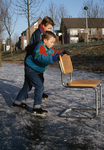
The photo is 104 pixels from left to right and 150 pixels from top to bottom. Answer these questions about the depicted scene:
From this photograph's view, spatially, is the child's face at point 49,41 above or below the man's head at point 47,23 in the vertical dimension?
below

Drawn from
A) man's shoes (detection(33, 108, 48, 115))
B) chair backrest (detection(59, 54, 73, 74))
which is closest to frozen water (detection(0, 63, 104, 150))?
man's shoes (detection(33, 108, 48, 115))

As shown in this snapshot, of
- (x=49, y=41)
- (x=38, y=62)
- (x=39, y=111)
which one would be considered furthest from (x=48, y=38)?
(x=39, y=111)

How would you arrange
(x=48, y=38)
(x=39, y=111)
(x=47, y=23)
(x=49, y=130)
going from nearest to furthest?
1. (x=49, y=130)
2. (x=48, y=38)
3. (x=39, y=111)
4. (x=47, y=23)

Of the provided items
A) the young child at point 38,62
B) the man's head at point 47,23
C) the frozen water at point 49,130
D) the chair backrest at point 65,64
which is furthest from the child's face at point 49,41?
the frozen water at point 49,130

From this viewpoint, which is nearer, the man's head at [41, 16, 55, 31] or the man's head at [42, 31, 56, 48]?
the man's head at [42, 31, 56, 48]

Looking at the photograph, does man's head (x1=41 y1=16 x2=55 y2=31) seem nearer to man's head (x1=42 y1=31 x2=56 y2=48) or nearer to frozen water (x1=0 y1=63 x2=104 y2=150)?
man's head (x1=42 y1=31 x2=56 y2=48)

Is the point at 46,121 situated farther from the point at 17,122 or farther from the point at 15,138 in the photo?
the point at 15,138

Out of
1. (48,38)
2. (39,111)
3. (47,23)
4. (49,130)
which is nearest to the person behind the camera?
(49,130)

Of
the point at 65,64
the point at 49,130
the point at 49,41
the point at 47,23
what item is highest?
the point at 47,23

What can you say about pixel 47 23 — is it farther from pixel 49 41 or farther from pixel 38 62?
pixel 38 62

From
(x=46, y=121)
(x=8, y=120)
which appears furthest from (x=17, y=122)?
(x=46, y=121)

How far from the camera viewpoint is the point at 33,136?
286 centimetres

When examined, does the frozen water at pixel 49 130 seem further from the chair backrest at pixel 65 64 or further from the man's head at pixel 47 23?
the man's head at pixel 47 23

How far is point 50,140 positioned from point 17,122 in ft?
3.17
